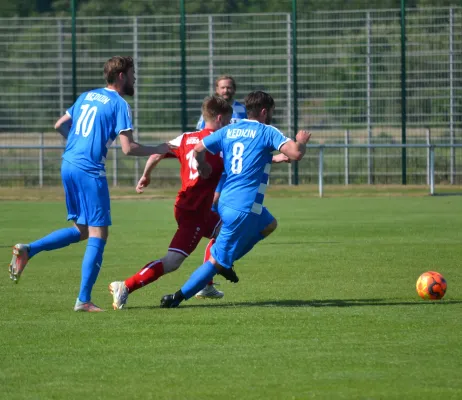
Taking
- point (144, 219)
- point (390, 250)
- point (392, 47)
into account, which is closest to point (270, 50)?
point (392, 47)

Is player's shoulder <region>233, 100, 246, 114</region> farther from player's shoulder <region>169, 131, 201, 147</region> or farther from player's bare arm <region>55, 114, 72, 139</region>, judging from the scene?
player's bare arm <region>55, 114, 72, 139</region>

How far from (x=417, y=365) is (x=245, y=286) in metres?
3.97

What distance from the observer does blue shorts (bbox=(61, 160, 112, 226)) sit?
8.39 m

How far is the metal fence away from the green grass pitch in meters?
13.9

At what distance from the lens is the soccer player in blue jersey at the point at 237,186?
8.30 m

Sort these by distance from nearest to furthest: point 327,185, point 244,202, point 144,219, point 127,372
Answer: point 127,372
point 244,202
point 144,219
point 327,185

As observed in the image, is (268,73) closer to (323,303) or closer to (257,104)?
(257,104)

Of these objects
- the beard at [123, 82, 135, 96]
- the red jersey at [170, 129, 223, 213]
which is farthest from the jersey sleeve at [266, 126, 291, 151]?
the beard at [123, 82, 135, 96]

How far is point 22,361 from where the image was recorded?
6340mm

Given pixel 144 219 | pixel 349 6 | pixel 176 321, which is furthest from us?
pixel 349 6

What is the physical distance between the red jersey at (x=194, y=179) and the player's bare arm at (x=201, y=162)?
0.31 m

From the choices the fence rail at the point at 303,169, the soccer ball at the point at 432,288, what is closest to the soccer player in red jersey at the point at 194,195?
the soccer ball at the point at 432,288

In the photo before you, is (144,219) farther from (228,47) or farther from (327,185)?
(228,47)

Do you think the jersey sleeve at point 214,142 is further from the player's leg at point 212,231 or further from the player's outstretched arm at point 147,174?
the player's outstretched arm at point 147,174
